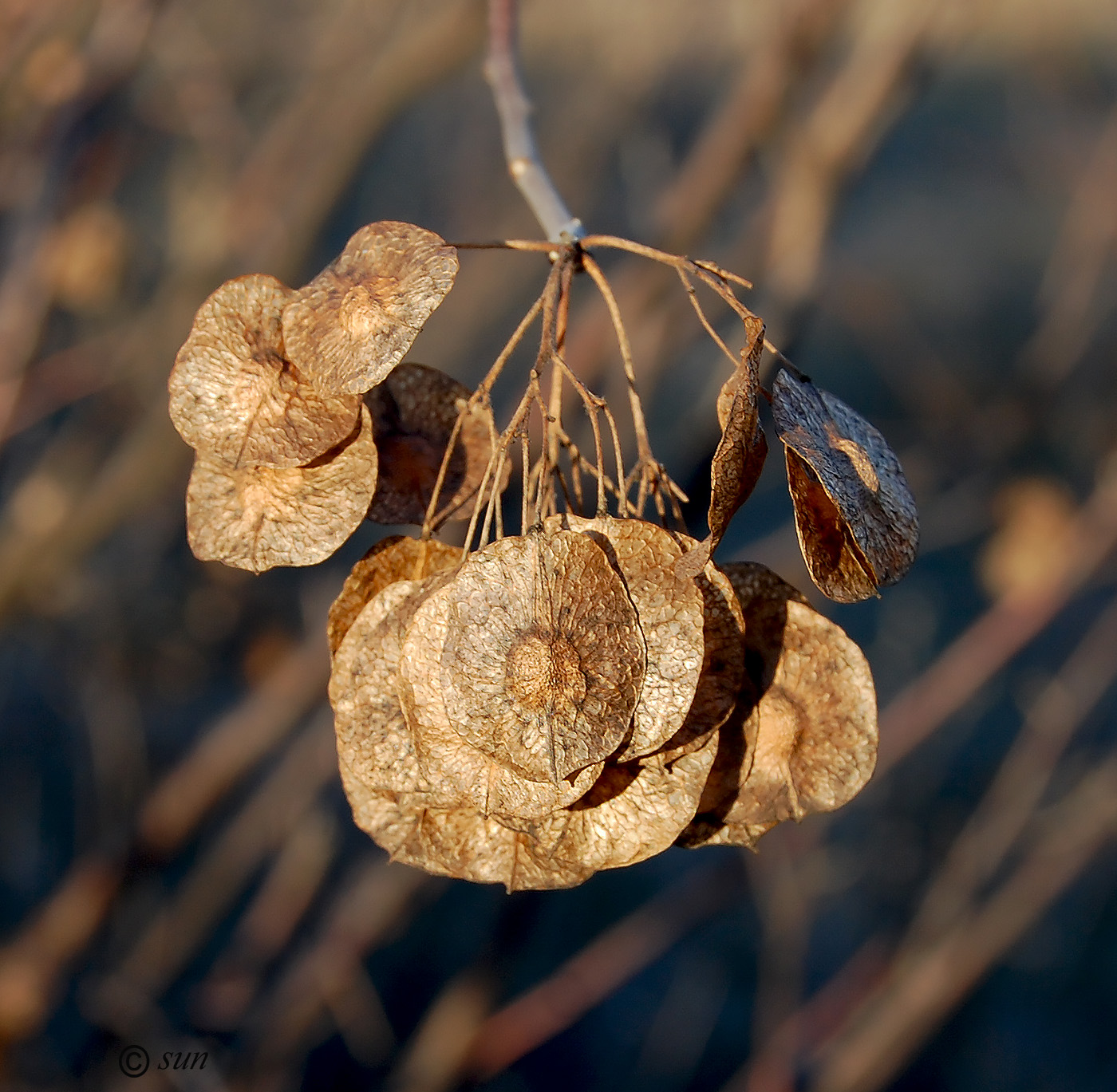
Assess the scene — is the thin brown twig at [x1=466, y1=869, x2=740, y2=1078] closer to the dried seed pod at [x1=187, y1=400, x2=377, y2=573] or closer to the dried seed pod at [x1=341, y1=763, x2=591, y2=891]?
the dried seed pod at [x1=341, y1=763, x2=591, y2=891]

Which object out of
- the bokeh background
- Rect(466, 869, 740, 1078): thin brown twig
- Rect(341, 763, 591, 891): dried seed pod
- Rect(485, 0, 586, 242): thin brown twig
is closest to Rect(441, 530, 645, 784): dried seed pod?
Rect(341, 763, 591, 891): dried seed pod

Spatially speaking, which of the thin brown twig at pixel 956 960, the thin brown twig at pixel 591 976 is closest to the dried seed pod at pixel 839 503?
the thin brown twig at pixel 956 960

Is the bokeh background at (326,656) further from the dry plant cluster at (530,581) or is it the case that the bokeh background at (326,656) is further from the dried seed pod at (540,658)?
the dried seed pod at (540,658)

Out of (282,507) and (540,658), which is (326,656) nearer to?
(282,507)

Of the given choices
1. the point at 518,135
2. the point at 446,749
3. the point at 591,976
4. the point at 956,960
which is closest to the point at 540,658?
the point at 446,749

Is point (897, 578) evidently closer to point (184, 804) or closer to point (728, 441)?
point (728, 441)

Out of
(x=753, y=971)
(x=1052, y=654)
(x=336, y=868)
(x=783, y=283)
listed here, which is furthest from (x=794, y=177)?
(x=1052, y=654)

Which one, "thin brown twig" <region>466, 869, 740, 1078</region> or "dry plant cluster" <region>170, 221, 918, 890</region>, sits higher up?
"dry plant cluster" <region>170, 221, 918, 890</region>
